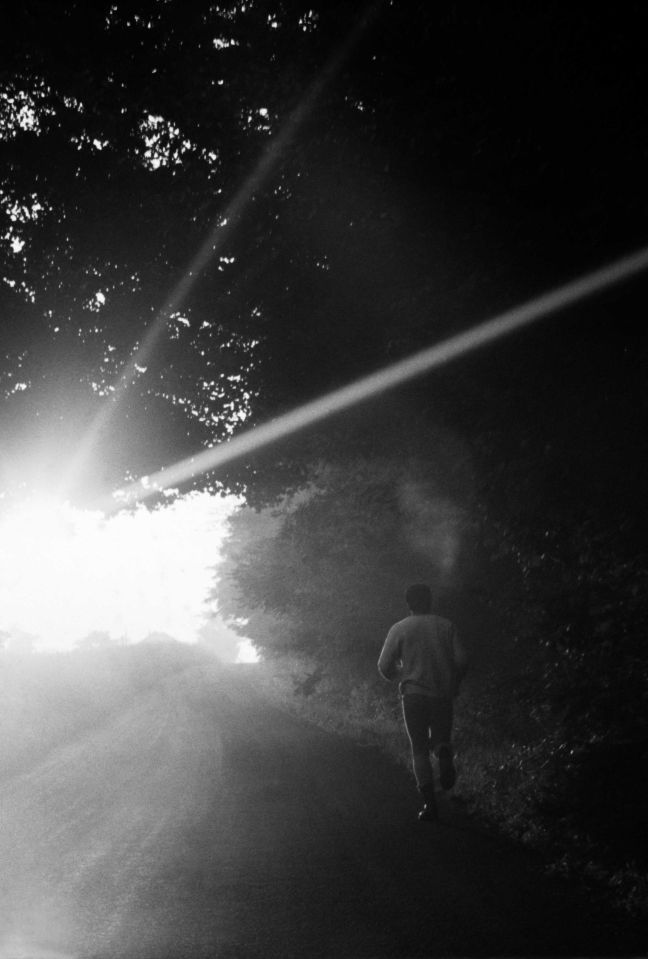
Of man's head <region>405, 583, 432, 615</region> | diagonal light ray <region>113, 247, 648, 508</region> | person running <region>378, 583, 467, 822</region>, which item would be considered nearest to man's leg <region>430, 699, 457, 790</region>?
person running <region>378, 583, 467, 822</region>

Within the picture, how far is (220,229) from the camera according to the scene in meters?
8.55

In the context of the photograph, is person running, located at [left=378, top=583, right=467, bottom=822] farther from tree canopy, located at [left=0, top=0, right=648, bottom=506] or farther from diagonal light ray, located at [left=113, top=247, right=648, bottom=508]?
diagonal light ray, located at [left=113, top=247, right=648, bottom=508]

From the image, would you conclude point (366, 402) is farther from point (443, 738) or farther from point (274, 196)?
point (443, 738)

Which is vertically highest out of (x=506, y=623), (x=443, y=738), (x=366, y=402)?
(x=366, y=402)

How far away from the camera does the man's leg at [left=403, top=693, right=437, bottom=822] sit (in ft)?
18.1

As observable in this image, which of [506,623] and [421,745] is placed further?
[506,623]

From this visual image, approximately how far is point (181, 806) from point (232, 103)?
278 inches

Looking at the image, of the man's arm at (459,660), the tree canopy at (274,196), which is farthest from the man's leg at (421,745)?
the tree canopy at (274,196)

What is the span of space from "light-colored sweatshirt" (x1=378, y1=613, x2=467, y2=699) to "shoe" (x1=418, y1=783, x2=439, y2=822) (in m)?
0.71

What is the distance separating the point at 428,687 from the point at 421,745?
46 cm

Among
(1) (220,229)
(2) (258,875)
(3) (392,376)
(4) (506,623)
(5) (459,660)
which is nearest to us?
(2) (258,875)

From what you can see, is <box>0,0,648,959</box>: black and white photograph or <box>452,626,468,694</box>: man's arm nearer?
<box>0,0,648,959</box>: black and white photograph

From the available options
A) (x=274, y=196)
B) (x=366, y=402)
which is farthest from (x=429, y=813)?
(x=274, y=196)

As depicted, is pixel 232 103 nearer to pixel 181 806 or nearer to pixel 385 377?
pixel 385 377
